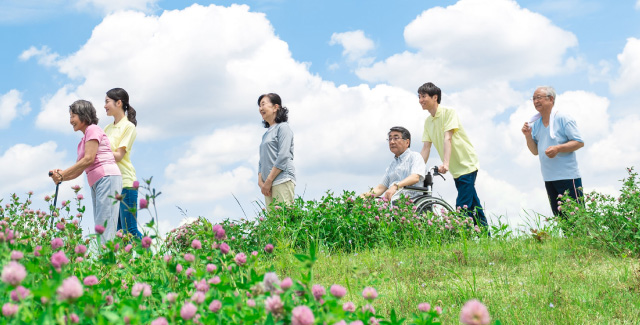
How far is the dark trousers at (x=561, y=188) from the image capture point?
6209 mm

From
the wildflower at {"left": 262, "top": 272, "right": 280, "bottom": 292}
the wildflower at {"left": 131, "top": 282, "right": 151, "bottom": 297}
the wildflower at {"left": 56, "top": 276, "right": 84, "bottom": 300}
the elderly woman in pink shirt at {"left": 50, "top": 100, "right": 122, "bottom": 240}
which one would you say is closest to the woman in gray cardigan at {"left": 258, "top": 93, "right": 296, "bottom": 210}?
the elderly woman in pink shirt at {"left": 50, "top": 100, "right": 122, "bottom": 240}

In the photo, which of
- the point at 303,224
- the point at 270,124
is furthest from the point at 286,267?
the point at 270,124

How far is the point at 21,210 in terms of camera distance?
220 inches

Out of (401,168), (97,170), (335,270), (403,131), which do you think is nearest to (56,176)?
(97,170)

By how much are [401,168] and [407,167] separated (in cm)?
7

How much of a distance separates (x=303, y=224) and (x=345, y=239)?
48 centimetres

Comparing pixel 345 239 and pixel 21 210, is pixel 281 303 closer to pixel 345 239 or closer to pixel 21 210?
pixel 345 239

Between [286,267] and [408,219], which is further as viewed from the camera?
[408,219]

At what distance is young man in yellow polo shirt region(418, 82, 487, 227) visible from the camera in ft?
22.2

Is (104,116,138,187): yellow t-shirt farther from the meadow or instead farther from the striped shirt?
the striped shirt

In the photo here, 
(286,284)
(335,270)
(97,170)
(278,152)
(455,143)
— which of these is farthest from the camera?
(455,143)

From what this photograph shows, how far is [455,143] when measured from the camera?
22.5 ft

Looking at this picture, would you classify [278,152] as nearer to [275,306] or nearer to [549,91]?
[549,91]

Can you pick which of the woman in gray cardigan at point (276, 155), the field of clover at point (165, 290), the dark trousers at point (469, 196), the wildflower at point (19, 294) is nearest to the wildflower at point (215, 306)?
the field of clover at point (165, 290)
